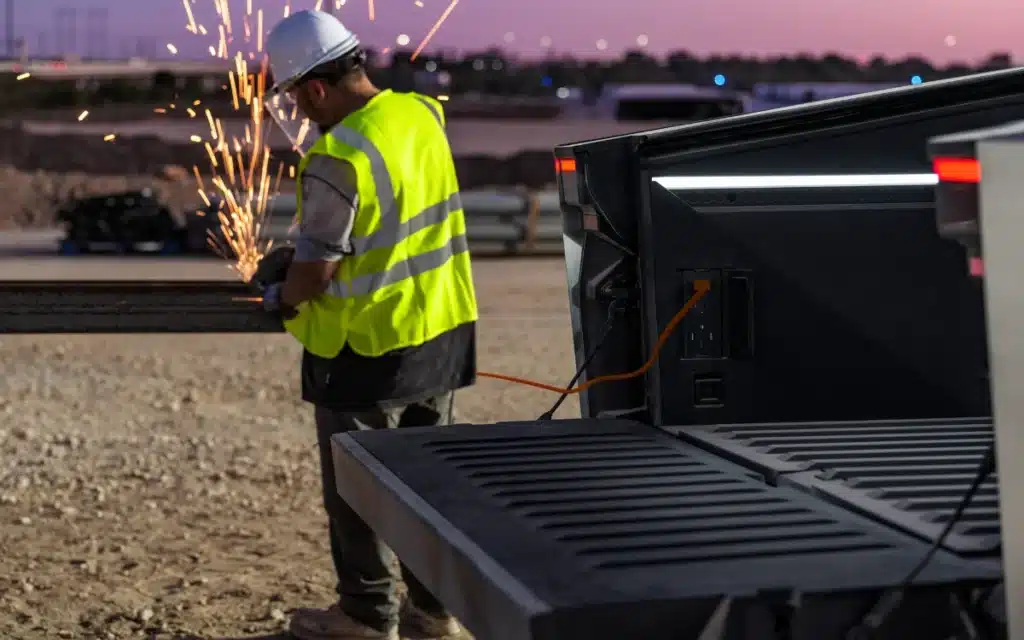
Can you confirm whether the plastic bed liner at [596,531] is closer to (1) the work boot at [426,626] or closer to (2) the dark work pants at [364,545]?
(2) the dark work pants at [364,545]

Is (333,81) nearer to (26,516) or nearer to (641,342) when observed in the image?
(641,342)

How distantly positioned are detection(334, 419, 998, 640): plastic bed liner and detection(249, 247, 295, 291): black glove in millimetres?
2018

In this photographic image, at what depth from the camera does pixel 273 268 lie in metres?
6.07

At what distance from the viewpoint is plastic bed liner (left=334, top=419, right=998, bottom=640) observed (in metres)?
2.54

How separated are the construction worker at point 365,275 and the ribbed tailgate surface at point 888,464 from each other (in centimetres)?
202

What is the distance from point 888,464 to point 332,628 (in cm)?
301

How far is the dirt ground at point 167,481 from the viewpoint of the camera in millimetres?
6996

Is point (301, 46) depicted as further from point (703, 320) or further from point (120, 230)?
point (120, 230)

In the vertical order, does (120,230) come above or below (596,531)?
above

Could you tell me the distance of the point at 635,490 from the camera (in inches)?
135

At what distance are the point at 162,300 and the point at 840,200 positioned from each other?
96.8 inches

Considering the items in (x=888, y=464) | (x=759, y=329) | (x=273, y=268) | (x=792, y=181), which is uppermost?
(x=792, y=181)

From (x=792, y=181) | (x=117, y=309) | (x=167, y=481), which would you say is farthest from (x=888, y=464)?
(x=167, y=481)

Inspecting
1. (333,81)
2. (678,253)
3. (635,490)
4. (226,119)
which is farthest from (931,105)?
(226,119)
